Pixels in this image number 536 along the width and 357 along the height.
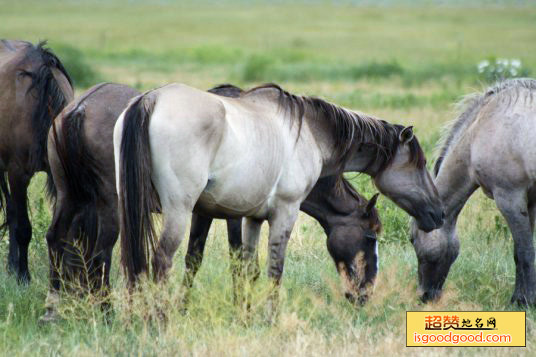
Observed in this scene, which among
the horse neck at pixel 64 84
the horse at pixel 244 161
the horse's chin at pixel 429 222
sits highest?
the horse neck at pixel 64 84

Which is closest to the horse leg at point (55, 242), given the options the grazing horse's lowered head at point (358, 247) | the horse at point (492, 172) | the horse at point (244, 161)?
the horse at point (244, 161)

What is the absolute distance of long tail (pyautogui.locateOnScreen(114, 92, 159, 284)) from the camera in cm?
465

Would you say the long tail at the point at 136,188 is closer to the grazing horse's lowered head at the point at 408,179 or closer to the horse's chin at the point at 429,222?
the grazing horse's lowered head at the point at 408,179

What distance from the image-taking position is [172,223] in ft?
15.8

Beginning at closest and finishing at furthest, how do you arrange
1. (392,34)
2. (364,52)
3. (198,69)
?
(198,69)
(364,52)
(392,34)

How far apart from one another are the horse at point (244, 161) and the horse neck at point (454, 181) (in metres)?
0.51

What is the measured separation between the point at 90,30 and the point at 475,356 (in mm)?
42630

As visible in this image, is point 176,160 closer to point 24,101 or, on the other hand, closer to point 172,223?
point 172,223

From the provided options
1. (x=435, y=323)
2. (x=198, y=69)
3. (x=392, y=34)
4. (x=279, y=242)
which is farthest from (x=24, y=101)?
(x=392, y=34)

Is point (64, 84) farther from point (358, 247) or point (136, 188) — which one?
point (358, 247)

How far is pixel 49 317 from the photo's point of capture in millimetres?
5312

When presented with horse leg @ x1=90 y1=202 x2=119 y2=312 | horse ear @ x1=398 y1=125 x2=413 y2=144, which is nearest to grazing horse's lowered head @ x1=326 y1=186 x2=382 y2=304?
horse ear @ x1=398 y1=125 x2=413 y2=144

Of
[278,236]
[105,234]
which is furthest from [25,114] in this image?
[278,236]

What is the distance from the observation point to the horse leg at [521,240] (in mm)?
6238
